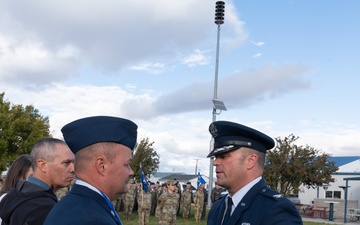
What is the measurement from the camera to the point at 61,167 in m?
3.97

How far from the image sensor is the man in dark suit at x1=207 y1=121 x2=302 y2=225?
3.11 m

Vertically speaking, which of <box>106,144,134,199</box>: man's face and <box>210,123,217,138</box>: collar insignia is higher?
<box>210,123,217,138</box>: collar insignia

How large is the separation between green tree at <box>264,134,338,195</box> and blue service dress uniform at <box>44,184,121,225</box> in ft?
92.6

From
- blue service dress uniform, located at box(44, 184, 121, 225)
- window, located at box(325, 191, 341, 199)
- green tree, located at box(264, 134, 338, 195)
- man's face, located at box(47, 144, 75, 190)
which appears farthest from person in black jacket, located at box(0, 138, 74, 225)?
window, located at box(325, 191, 341, 199)

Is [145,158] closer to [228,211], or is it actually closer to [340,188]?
[340,188]

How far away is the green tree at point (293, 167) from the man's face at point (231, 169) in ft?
88.8

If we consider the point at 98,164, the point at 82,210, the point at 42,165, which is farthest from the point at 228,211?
the point at 42,165

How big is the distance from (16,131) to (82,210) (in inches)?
1498

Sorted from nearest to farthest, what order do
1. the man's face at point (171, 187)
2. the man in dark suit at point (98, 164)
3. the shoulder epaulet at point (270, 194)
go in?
the man in dark suit at point (98, 164) < the shoulder epaulet at point (270, 194) < the man's face at point (171, 187)

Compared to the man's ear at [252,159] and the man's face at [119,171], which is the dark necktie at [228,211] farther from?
the man's face at [119,171]

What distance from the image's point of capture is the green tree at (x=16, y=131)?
121 ft

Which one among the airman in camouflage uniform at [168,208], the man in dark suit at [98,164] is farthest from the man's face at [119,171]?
the airman in camouflage uniform at [168,208]

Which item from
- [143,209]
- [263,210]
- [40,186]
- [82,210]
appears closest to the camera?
[82,210]

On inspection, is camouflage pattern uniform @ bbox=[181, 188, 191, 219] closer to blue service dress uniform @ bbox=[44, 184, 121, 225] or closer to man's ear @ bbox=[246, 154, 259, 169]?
man's ear @ bbox=[246, 154, 259, 169]
